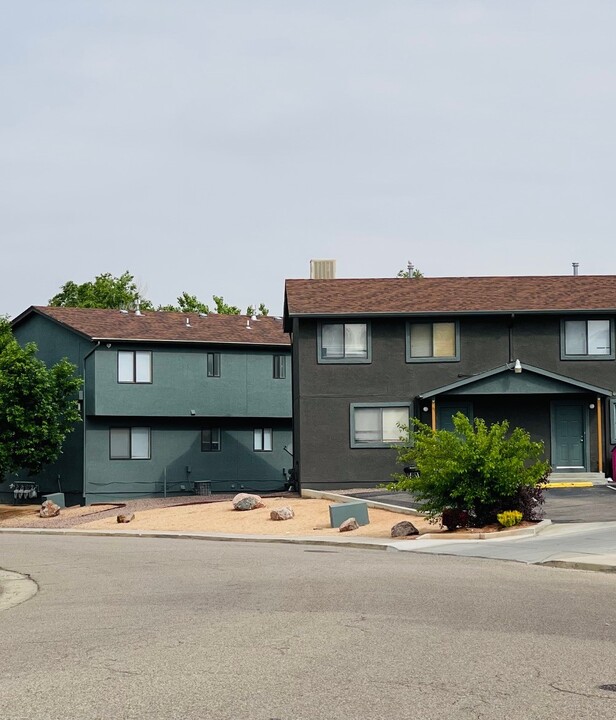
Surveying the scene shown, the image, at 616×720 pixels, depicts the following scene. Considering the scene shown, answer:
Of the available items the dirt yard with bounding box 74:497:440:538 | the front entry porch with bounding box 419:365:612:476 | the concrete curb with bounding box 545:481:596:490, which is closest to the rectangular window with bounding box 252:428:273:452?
the dirt yard with bounding box 74:497:440:538

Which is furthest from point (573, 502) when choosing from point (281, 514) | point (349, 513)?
point (281, 514)

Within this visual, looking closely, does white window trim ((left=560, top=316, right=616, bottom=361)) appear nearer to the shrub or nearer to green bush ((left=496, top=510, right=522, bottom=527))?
the shrub

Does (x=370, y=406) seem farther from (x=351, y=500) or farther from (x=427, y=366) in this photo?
(x=351, y=500)

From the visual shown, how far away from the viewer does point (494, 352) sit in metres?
40.1

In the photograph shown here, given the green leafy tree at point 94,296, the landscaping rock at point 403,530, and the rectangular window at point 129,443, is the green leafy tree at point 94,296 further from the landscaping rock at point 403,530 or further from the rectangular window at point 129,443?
the landscaping rock at point 403,530

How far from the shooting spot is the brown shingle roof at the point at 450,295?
39.6 metres

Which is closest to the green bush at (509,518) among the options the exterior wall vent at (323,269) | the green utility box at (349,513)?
the green utility box at (349,513)

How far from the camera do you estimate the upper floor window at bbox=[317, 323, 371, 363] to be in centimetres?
4003

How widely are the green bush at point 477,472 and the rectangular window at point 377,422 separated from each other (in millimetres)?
12270

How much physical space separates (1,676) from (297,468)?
1292 inches

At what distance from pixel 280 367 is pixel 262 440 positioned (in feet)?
10.8

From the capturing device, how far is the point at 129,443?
1890 inches

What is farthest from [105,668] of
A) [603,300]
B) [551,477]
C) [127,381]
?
[127,381]

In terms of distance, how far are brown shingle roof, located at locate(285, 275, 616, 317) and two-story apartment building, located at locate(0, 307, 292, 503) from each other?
27.9 ft
